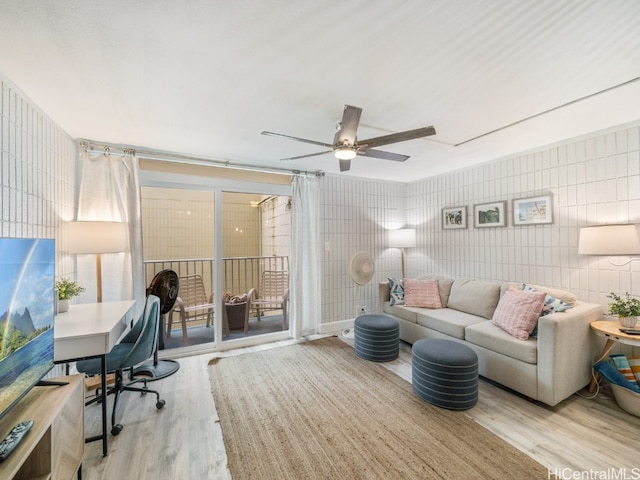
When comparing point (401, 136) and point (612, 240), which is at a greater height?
point (401, 136)

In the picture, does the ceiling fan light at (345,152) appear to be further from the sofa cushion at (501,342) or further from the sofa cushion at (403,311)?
the sofa cushion at (403,311)

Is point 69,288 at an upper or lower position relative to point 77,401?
upper

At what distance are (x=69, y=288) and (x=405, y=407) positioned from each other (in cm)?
299

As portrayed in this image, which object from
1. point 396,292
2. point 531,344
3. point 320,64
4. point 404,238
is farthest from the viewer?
point 404,238

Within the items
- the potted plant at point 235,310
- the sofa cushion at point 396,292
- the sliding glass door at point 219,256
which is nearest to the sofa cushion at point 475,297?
the sofa cushion at point 396,292

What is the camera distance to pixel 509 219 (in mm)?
3385

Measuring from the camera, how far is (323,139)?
2.81 metres

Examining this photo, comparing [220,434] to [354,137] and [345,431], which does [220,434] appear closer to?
[345,431]

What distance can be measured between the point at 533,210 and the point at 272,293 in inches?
145

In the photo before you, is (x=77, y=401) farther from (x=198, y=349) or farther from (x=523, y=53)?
(x=523, y=53)

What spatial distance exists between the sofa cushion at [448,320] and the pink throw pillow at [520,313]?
330 millimetres

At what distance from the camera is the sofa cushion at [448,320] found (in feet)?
9.69

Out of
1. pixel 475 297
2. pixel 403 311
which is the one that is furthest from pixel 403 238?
pixel 475 297

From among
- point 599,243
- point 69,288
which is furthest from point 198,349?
point 599,243
